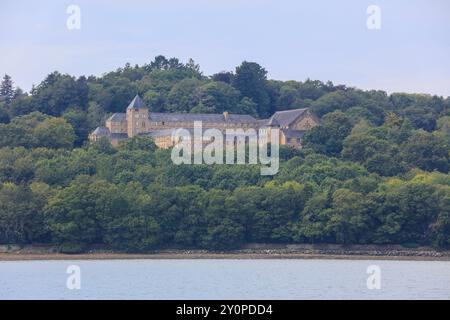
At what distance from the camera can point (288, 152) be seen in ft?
361

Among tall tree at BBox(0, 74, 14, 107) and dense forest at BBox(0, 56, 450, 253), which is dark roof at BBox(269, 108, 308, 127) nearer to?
dense forest at BBox(0, 56, 450, 253)

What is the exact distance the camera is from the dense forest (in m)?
84.6

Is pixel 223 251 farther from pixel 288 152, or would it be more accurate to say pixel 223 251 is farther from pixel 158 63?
pixel 158 63

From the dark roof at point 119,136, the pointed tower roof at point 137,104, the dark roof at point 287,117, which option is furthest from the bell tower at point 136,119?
the dark roof at point 287,117

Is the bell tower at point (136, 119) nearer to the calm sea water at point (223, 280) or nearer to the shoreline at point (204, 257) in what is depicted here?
the shoreline at point (204, 257)

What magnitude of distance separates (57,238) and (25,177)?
47.3 ft

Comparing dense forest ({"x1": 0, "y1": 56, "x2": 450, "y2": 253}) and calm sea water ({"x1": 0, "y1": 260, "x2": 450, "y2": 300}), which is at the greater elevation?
dense forest ({"x1": 0, "y1": 56, "x2": 450, "y2": 253})

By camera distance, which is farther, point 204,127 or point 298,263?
point 204,127

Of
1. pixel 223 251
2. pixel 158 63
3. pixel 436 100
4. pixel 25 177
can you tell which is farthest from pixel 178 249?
pixel 158 63

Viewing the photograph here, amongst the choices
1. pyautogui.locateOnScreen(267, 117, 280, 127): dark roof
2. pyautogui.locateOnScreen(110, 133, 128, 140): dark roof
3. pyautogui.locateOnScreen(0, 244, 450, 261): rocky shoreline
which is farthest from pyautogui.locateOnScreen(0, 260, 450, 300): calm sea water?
pyautogui.locateOnScreen(267, 117, 280, 127): dark roof

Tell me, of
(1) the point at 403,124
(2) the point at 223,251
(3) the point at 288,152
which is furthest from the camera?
(1) the point at 403,124

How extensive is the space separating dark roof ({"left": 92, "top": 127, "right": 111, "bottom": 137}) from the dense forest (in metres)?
1.79

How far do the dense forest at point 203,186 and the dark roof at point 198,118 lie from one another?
201 inches

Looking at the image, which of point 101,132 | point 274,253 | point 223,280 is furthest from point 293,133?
point 223,280
